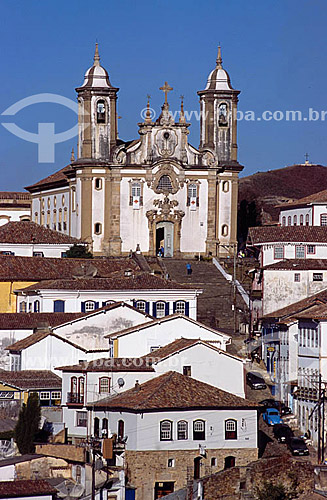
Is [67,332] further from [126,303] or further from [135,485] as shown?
[135,485]

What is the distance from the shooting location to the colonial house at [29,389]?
230 feet

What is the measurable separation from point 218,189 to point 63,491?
51281 mm

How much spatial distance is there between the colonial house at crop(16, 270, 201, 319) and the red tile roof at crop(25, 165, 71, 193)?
29.5 m

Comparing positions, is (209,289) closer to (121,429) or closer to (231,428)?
(231,428)

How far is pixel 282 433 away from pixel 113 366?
25.2ft

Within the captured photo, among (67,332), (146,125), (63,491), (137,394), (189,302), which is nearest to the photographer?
(63,491)

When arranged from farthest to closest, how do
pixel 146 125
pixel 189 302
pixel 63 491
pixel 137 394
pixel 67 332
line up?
pixel 146 125, pixel 189 302, pixel 67 332, pixel 137 394, pixel 63 491

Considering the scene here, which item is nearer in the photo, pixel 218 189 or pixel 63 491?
pixel 63 491

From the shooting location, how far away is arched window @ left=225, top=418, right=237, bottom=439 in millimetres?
64688

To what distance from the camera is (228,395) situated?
66312mm

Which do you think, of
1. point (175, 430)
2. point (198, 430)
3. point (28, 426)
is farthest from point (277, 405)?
point (28, 426)

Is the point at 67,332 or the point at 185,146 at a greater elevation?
the point at 185,146

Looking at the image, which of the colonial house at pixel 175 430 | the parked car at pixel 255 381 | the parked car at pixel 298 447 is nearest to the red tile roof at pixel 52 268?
the parked car at pixel 255 381

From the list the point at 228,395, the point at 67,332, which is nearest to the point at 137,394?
the point at 228,395
